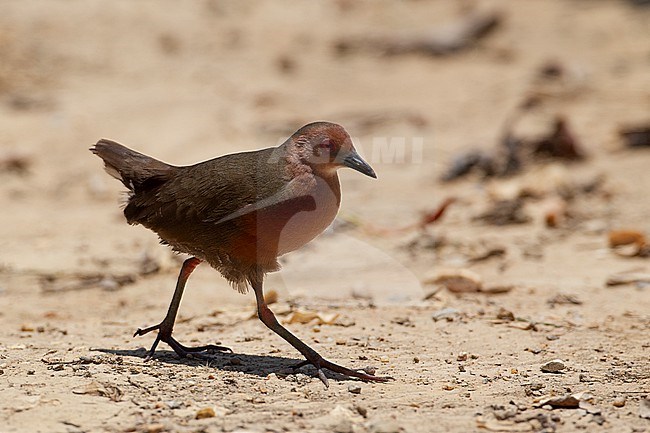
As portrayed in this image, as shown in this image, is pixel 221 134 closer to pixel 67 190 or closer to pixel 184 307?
pixel 67 190

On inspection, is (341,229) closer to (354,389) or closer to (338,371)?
(338,371)

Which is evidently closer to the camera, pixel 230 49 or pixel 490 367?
pixel 490 367

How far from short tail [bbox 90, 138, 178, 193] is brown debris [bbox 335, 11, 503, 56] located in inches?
395

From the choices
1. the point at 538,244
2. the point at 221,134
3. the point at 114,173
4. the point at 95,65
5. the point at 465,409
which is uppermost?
the point at 95,65

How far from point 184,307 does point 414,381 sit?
2.38 metres

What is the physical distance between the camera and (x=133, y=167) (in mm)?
4832

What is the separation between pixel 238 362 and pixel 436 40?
35.7 feet

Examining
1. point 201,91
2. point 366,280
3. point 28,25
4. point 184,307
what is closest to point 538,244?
point 366,280

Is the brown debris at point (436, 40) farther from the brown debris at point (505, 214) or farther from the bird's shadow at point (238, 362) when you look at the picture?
the bird's shadow at point (238, 362)

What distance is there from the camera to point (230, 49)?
47.4 feet

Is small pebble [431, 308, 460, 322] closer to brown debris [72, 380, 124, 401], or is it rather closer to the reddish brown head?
the reddish brown head

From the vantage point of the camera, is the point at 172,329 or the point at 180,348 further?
the point at 172,329

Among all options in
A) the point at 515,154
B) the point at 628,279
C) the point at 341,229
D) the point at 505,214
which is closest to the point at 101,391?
the point at 628,279

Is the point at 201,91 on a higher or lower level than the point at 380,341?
higher
